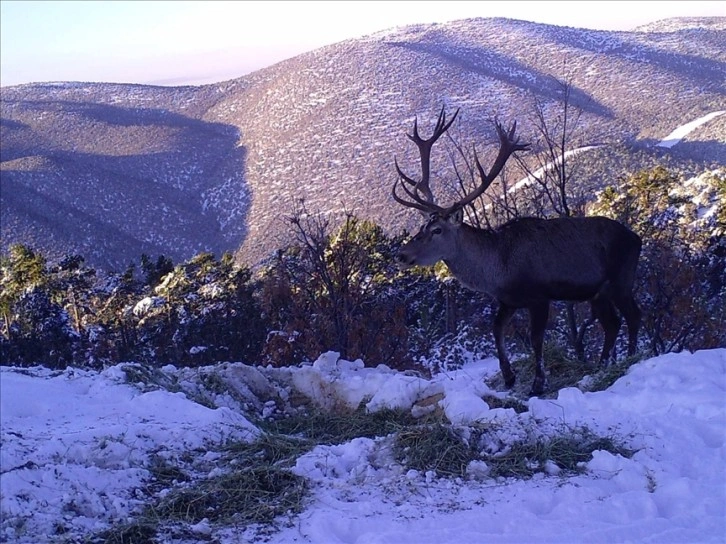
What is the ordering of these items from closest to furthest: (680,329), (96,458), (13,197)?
(96,458)
(680,329)
(13,197)

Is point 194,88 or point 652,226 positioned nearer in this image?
point 652,226

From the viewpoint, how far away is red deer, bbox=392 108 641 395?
8203mm

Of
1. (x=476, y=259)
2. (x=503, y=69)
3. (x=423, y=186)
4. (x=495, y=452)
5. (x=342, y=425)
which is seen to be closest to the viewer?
(x=495, y=452)

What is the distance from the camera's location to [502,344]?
8320 mm

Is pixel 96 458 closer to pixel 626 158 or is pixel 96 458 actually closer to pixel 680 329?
pixel 680 329

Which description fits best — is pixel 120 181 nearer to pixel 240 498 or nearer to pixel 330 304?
pixel 330 304

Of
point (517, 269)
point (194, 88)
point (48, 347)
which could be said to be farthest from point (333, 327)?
point (194, 88)

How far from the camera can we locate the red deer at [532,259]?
8.20 m

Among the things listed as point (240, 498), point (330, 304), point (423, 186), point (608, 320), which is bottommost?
point (330, 304)

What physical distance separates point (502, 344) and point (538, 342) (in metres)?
0.47

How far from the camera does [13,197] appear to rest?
2516 inches

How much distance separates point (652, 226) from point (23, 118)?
89538 mm

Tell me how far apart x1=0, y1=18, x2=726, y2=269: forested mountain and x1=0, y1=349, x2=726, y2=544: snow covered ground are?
67.0ft

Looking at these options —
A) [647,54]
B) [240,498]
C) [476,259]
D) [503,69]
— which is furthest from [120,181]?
[240,498]
